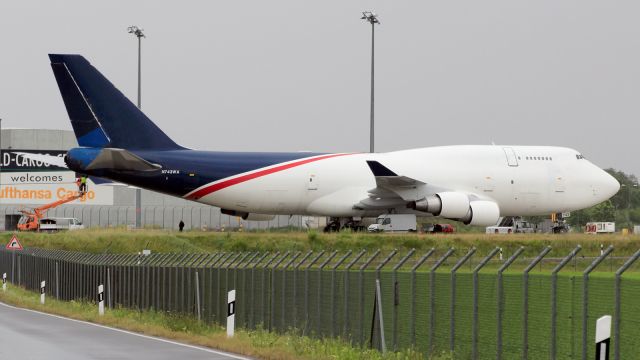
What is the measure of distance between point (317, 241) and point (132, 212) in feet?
199

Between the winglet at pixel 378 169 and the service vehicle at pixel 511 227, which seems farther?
the service vehicle at pixel 511 227

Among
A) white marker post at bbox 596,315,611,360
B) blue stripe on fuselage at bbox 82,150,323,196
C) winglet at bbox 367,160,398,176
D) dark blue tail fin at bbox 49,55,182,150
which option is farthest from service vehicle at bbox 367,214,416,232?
white marker post at bbox 596,315,611,360

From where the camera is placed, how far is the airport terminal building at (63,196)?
105500 mm

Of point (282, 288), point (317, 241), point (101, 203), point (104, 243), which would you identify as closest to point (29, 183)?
point (101, 203)

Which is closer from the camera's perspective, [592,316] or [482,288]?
[592,316]

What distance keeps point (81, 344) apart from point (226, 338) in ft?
9.45

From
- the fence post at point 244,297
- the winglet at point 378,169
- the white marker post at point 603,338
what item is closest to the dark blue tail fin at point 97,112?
the winglet at point 378,169

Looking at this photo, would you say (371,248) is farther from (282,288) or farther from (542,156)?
(282,288)

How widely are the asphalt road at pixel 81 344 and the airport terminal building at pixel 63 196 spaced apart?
75.4 metres

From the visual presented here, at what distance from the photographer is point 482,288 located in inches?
705

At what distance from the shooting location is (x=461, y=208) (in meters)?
56.0

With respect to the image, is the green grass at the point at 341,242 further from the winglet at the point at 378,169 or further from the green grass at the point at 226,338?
the green grass at the point at 226,338

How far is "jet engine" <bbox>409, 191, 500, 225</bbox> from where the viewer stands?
184ft

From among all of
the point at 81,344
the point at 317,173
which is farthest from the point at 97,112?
the point at 81,344
